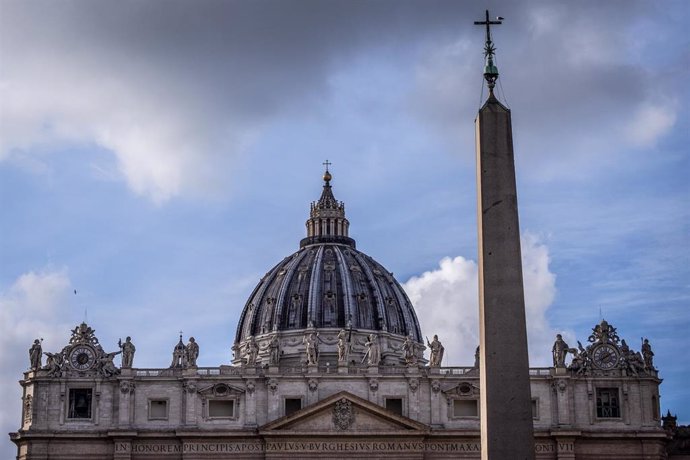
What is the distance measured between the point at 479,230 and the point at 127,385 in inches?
2420

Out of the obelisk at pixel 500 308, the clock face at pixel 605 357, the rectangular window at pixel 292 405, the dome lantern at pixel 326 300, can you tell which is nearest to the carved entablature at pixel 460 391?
the clock face at pixel 605 357

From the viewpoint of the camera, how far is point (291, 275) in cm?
12669

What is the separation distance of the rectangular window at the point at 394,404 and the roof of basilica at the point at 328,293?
37.2m

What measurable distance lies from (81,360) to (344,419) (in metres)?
16.2

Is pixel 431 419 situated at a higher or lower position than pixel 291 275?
lower

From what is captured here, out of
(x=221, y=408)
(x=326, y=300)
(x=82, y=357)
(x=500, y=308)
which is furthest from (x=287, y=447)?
(x=500, y=308)

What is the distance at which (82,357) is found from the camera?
274 ft

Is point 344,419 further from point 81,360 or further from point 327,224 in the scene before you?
point 327,224

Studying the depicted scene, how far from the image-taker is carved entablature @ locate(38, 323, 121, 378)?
3263 inches

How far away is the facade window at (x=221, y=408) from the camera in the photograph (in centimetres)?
8231

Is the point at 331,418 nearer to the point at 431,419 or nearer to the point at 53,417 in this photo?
the point at 431,419

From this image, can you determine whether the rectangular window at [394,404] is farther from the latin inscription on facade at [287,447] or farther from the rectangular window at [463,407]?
the rectangular window at [463,407]

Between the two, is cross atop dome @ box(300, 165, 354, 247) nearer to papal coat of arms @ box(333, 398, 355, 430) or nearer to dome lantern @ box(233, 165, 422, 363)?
dome lantern @ box(233, 165, 422, 363)

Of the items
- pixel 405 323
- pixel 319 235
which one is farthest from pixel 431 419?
pixel 319 235
